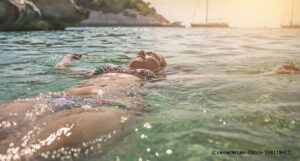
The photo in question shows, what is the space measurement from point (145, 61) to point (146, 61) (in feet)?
0.06

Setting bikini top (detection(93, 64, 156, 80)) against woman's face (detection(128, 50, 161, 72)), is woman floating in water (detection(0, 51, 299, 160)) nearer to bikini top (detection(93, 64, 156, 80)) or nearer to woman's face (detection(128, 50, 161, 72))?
bikini top (detection(93, 64, 156, 80))

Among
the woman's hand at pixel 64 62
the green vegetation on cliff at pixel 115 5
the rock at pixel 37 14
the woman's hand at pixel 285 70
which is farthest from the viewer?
the green vegetation on cliff at pixel 115 5

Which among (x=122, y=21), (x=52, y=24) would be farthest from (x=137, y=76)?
(x=122, y=21)

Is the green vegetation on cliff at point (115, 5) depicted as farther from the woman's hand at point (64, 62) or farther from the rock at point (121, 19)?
the woman's hand at point (64, 62)

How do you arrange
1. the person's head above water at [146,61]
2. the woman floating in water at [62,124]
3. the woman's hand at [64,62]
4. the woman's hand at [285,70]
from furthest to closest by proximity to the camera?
the woman's hand at [64,62] < the person's head above water at [146,61] < the woman's hand at [285,70] < the woman floating in water at [62,124]

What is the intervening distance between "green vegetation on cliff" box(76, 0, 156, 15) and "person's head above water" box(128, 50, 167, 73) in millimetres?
70085

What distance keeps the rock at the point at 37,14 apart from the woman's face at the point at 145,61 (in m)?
18.1

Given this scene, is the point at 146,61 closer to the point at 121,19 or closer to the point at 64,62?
the point at 64,62

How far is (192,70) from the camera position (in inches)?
188

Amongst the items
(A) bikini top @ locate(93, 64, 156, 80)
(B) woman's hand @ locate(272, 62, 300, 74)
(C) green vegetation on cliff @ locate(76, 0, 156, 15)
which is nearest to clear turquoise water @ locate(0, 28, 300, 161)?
(B) woman's hand @ locate(272, 62, 300, 74)

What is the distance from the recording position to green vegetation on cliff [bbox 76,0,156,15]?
234 ft

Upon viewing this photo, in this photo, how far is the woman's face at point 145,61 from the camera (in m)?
4.30

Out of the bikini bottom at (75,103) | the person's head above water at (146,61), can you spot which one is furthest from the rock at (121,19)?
the bikini bottom at (75,103)

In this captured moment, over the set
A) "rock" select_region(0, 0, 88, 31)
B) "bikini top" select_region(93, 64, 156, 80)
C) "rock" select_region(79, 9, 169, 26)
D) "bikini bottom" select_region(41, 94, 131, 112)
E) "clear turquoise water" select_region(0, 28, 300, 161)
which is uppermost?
"rock" select_region(79, 9, 169, 26)
